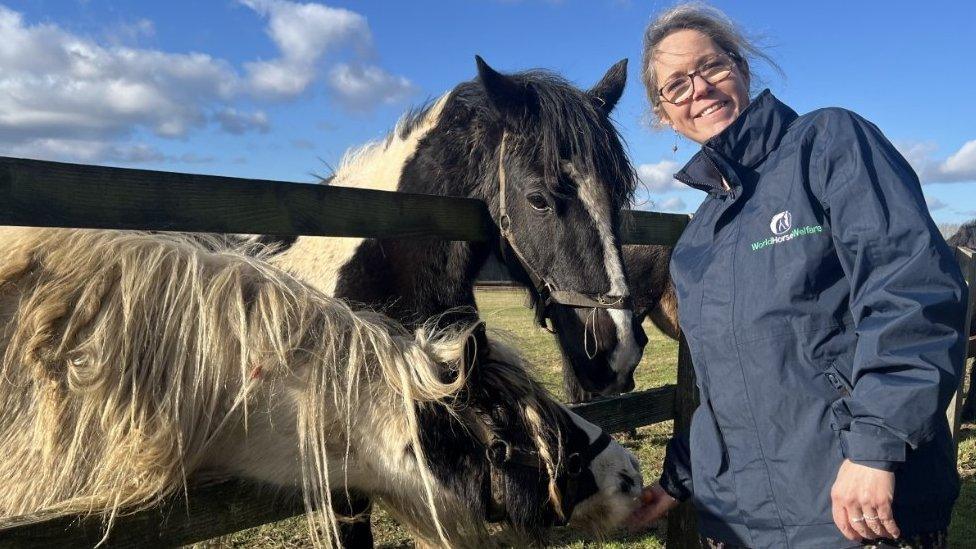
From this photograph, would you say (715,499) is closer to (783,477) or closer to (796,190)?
(783,477)

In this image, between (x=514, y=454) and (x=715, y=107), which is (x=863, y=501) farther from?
(x=715, y=107)

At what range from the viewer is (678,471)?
6.95ft

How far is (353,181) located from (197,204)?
175 cm

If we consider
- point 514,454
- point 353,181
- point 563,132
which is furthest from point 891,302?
point 353,181

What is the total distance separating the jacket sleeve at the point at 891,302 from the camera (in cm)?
133

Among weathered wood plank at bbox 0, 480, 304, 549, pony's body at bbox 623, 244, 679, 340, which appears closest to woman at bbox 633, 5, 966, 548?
weathered wood plank at bbox 0, 480, 304, 549

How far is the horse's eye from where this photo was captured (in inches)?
122

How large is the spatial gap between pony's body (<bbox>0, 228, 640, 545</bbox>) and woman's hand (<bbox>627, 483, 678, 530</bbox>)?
0.25 m

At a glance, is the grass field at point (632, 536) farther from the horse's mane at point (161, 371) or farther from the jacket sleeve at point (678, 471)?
the horse's mane at point (161, 371)

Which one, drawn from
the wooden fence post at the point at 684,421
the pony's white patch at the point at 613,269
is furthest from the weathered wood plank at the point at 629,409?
the pony's white patch at the point at 613,269

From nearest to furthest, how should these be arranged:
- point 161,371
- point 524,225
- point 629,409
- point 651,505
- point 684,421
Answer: point 161,371
point 651,505
point 629,409
point 524,225
point 684,421

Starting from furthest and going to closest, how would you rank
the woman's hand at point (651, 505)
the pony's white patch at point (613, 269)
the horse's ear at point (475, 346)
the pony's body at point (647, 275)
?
the pony's body at point (647, 275), the pony's white patch at point (613, 269), the woman's hand at point (651, 505), the horse's ear at point (475, 346)

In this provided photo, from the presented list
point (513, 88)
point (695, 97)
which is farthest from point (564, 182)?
point (695, 97)

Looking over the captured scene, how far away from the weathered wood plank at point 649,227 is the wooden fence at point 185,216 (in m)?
1.22
